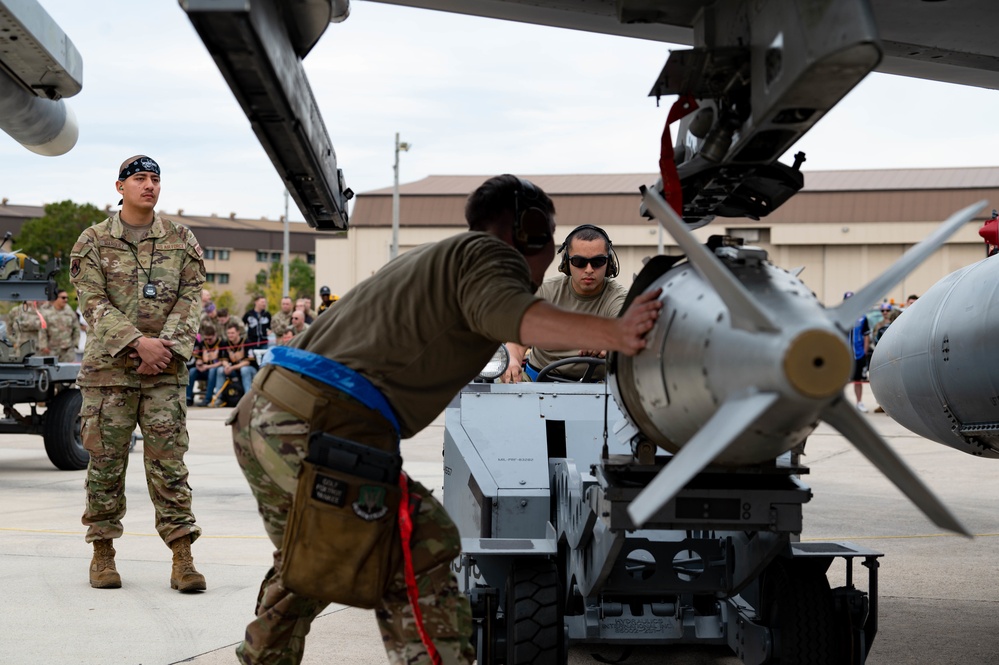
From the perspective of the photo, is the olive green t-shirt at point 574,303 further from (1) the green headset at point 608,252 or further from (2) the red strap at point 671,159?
(2) the red strap at point 671,159

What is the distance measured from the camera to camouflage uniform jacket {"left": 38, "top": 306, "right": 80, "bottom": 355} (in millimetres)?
15164

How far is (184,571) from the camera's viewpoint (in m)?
5.37

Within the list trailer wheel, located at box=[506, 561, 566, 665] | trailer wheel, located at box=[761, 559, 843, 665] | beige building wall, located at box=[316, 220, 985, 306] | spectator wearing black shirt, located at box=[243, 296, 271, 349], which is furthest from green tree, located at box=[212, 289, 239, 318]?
trailer wheel, located at box=[761, 559, 843, 665]

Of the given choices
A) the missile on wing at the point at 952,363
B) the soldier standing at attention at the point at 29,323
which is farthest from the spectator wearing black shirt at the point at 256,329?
the missile on wing at the point at 952,363

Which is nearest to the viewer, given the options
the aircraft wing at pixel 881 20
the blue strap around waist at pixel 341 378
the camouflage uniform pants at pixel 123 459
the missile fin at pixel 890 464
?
the missile fin at pixel 890 464

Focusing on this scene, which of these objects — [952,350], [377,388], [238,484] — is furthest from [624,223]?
[377,388]

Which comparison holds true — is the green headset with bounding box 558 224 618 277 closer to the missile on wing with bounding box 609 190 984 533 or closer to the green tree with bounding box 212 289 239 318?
the missile on wing with bounding box 609 190 984 533

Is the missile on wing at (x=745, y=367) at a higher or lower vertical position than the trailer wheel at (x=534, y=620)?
higher

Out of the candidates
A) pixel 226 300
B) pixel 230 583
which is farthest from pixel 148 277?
pixel 226 300

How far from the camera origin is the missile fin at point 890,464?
8.05 ft

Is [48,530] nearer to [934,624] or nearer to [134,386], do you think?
[134,386]

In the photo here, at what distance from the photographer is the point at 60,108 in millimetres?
3982

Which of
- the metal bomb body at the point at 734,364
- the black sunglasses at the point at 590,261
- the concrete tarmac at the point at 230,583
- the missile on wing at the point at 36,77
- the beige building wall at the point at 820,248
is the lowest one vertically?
the concrete tarmac at the point at 230,583

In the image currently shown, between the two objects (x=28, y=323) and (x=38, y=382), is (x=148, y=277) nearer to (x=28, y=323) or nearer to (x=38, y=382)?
(x=38, y=382)
